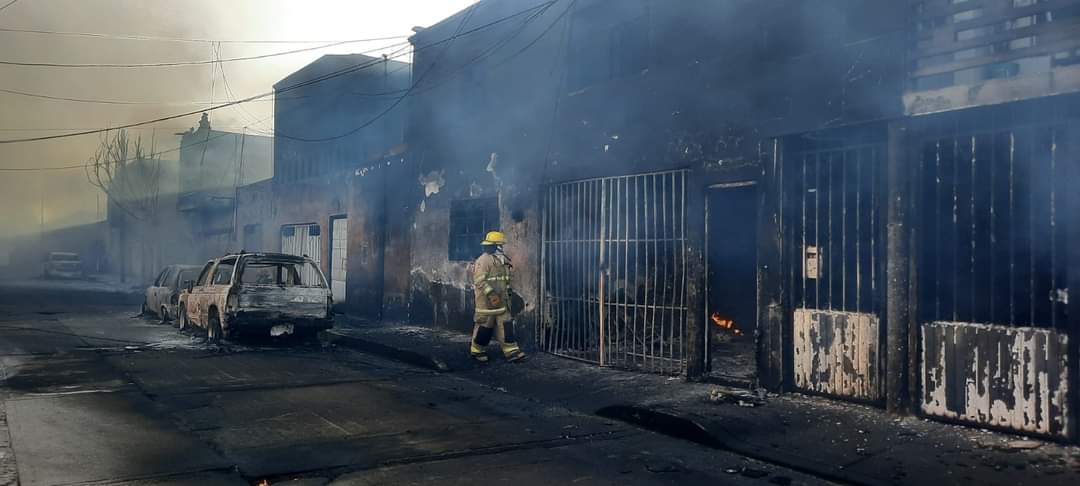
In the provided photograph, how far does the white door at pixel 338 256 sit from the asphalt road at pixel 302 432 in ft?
22.0

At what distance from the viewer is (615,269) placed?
362 inches

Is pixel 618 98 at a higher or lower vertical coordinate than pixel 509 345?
higher

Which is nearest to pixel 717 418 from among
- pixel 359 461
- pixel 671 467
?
pixel 671 467

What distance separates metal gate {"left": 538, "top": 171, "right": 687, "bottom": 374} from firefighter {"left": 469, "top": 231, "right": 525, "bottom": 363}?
752mm

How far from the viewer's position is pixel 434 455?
5.32m

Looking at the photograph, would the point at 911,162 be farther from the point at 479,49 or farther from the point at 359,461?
the point at 479,49

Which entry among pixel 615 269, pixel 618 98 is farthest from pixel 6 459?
pixel 618 98

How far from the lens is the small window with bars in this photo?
1168cm

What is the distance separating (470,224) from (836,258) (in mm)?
6583

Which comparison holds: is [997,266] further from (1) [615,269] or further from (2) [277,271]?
(2) [277,271]

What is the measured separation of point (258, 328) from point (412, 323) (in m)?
3.16

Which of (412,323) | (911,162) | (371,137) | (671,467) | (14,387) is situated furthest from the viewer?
(371,137)

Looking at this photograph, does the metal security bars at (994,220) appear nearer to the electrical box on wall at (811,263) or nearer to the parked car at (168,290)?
the electrical box on wall at (811,263)

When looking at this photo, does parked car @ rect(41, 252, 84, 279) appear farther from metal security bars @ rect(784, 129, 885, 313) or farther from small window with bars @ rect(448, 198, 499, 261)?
metal security bars @ rect(784, 129, 885, 313)
